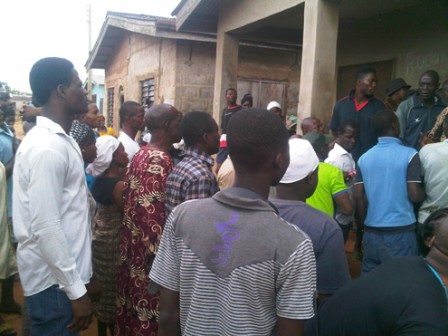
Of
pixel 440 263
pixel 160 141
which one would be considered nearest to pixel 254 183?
pixel 440 263

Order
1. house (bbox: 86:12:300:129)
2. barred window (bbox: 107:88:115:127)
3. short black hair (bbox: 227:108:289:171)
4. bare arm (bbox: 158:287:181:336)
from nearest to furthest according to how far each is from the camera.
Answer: short black hair (bbox: 227:108:289:171), bare arm (bbox: 158:287:181:336), house (bbox: 86:12:300:129), barred window (bbox: 107:88:115:127)

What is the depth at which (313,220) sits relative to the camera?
1796 millimetres

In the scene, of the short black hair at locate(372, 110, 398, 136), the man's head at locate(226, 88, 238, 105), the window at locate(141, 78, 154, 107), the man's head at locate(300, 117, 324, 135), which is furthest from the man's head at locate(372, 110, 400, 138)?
the window at locate(141, 78, 154, 107)

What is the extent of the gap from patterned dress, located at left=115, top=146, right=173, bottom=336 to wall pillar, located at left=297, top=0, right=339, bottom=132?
2.78 metres

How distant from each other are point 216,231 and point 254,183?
8.6 inches

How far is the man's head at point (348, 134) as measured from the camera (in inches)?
165

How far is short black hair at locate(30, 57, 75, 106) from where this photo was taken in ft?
6.72

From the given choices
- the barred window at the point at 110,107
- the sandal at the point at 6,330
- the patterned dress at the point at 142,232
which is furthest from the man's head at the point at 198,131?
the barred window at the point at 110,107

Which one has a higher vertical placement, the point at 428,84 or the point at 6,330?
the point at 428,84

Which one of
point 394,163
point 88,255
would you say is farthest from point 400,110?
point 88,255

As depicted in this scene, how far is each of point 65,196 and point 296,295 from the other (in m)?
1.24

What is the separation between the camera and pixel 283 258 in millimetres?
1255

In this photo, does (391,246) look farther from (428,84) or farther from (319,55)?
(319,55)

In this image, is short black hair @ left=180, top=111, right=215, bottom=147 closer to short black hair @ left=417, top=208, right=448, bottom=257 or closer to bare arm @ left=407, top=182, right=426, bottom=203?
short black hair @ left=417, top=208, right=448, bottom=257
